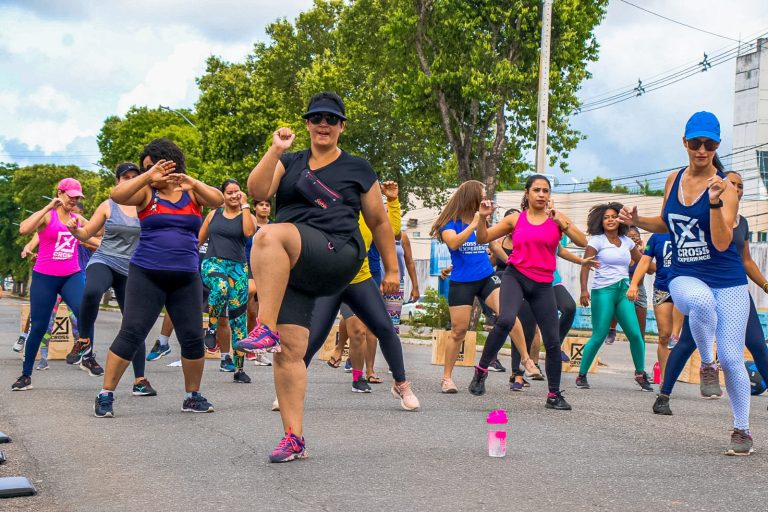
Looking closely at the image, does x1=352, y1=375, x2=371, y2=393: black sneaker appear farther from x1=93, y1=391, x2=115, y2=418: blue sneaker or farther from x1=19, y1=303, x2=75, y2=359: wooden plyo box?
x1=19, y1=303, x2=75, y2=359: wooden plyo box

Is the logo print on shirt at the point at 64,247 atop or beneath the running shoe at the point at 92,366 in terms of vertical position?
atop

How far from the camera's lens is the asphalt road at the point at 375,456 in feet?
16.1

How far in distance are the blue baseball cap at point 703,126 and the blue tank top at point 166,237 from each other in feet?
11.9

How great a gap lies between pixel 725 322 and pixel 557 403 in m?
2.28

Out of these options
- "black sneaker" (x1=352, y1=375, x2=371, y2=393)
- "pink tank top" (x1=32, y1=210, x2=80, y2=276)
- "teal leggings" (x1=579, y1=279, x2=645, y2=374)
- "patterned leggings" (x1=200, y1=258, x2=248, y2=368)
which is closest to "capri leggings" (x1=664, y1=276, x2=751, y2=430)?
"black sneaker" (x1=352, y1=375, x2=371, y2=393)

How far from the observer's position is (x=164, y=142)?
781 cm

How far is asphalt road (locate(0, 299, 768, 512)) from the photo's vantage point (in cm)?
492

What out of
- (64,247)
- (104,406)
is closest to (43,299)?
(64,247)

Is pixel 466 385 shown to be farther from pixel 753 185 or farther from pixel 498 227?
pixel 753 185

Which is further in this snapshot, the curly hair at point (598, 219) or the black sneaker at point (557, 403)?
the curly hair at point (598, 219)

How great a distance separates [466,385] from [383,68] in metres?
22.4

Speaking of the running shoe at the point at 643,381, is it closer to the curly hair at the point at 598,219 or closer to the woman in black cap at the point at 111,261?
the curly hair at the point at 598,219

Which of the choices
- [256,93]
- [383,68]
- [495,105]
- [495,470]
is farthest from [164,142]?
[256,93]

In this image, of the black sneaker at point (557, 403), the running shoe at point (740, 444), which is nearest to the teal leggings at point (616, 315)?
the black sneaker at point (557, 403)
